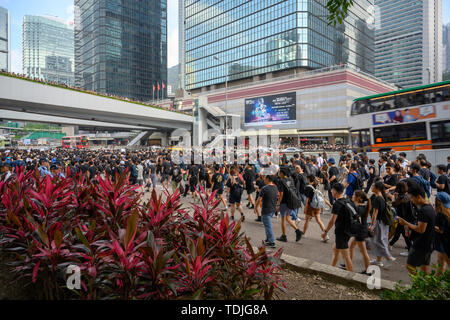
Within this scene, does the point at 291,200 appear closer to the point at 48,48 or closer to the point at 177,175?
the point at 177,175

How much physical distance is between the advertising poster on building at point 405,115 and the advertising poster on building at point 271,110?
32.7 m

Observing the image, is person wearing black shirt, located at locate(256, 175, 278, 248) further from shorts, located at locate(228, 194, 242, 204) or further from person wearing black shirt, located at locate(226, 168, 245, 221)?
shorts, located at locate(228, 194, 242, 204)

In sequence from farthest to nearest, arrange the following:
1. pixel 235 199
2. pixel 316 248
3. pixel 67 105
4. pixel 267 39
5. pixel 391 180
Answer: pixel 267 39, pixel 67 105, pixel 235 199, pixel 391 180, pixel 316 248

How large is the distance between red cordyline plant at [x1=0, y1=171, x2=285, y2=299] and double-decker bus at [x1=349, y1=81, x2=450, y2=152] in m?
17.6

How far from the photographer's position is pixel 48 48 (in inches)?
4338

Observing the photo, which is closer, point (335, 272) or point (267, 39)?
point (335, 272)

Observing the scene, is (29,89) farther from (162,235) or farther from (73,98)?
(162,235)

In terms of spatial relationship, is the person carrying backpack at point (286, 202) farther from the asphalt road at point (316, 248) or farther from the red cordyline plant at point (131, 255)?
the red cordyline plant at point (131, 255)

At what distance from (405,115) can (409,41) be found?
142478mm

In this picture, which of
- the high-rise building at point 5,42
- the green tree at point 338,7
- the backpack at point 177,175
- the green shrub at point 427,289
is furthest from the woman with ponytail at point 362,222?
the high-rise building at point 5,42

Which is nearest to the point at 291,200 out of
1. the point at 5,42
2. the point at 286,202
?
the point at 286,202

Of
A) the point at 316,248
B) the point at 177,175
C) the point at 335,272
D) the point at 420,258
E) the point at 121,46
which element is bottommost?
the point at 316,248

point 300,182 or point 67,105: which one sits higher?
point 67,105
